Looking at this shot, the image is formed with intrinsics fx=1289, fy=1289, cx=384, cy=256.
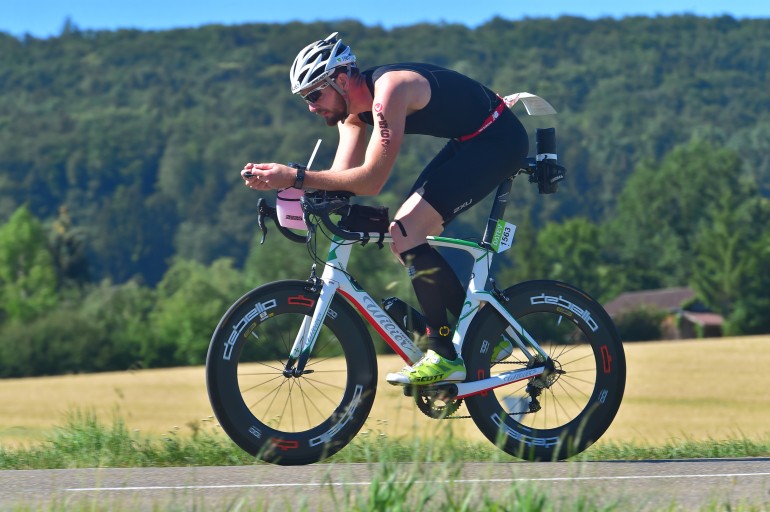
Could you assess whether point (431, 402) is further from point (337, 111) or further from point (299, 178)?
point (337, 111)

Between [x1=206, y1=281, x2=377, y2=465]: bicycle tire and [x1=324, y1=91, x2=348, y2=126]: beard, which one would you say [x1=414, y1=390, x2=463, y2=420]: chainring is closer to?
[x1=206, y1=281, x2=377, y2=465]: bicycle tire

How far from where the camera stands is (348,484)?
4.91m

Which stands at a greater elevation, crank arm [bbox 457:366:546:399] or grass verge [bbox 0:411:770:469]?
crank arm [bbox 457:366:546:399]

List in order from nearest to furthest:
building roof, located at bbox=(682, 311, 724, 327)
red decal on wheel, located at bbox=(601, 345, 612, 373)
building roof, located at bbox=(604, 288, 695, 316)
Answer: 1. red decal on wheel, located at bbox=(601, 345, 612, 373)
2. building roof, located at bbox=(682, 311, 724, 327)
3. building roof, located at bbox=(604, 288, 695, 316)

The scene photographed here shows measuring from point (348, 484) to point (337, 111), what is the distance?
1951mm

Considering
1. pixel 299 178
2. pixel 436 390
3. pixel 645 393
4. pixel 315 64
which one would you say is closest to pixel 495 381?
pixel 436 390

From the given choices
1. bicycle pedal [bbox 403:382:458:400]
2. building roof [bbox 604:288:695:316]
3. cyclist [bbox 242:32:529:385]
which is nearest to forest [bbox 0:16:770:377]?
cyclist [bbox 242:32:529:385]

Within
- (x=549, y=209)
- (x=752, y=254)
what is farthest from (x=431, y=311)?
(x=549, y=209)

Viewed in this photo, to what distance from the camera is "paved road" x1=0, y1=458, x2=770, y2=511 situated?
4.48 m

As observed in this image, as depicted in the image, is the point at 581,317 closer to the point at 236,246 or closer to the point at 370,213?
the point at 370,213

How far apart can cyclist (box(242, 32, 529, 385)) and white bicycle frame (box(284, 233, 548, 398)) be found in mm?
72

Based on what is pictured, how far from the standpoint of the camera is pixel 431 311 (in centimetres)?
607

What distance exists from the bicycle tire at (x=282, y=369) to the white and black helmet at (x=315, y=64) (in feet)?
3.05

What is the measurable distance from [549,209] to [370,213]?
5013 inches
